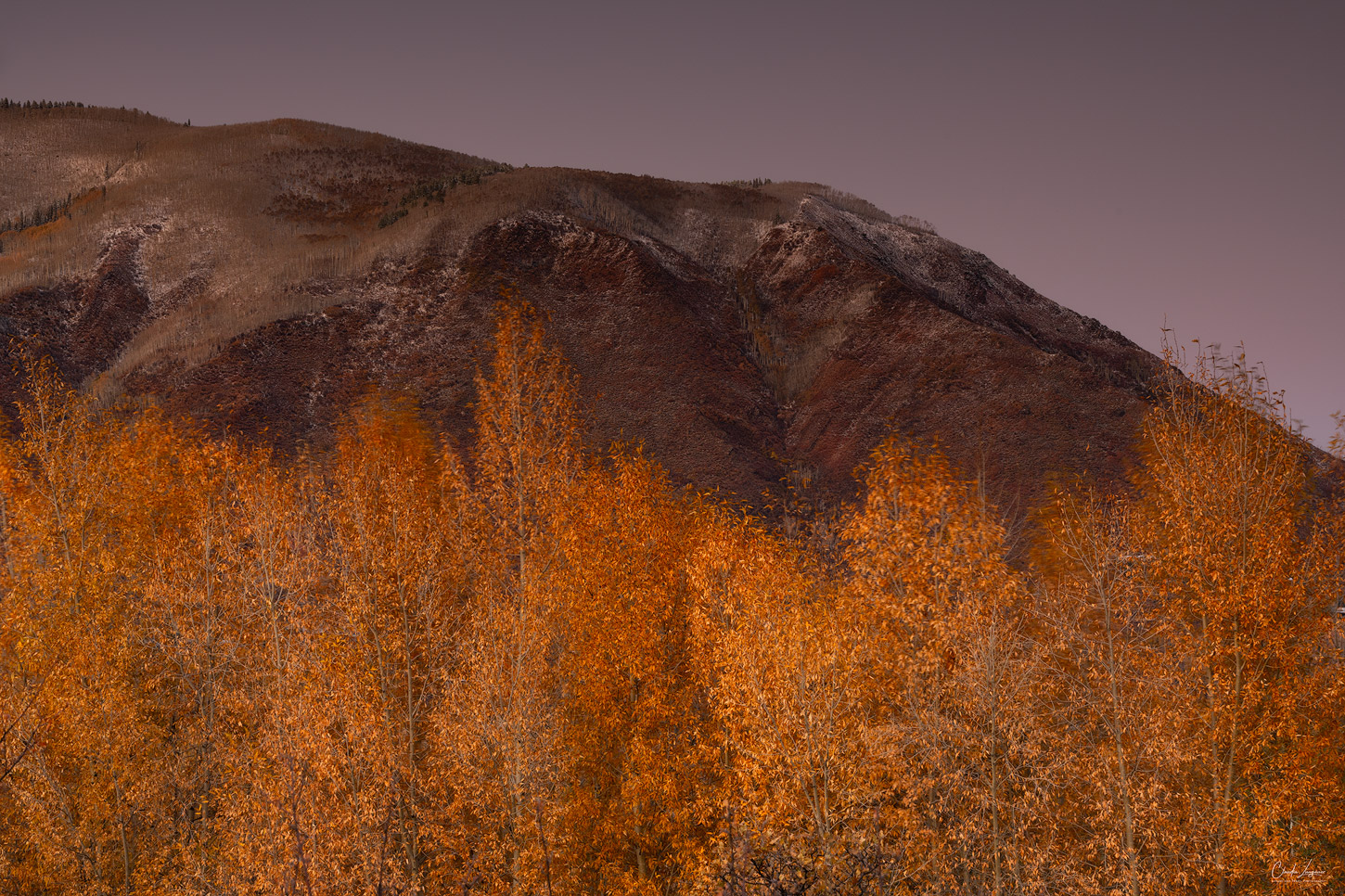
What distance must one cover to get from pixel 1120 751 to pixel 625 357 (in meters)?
72.1

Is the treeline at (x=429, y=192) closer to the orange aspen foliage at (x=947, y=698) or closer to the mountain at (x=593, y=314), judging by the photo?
the mountain at (x=593, y=314)

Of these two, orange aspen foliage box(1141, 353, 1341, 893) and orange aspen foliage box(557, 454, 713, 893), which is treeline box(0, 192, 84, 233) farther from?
orange aspen foliage box(1141, 353, 1341, 893)

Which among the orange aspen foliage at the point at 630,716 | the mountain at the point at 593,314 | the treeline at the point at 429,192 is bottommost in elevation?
the orange aspen foliage at the point at 630,716

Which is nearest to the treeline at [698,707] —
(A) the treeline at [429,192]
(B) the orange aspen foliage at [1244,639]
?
(B) the orange aspen foliage at [1244,639]

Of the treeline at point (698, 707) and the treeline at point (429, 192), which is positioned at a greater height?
the treeline at point (429, 192)

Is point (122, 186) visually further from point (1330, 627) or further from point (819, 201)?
point (1330, 627)

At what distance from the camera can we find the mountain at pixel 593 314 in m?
74.2

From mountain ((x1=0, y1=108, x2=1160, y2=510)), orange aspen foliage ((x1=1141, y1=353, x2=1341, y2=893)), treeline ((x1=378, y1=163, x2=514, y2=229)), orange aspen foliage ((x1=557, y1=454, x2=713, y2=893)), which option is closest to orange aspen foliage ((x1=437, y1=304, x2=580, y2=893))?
orange aspen foliage ((x1=557, y1=454, x2=713, y2=893))

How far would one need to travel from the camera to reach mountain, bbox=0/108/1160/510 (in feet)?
243

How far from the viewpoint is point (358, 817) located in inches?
683

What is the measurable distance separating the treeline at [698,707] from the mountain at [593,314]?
94.3 feet

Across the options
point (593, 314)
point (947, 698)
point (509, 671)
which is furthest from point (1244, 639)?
point (593, 314)
